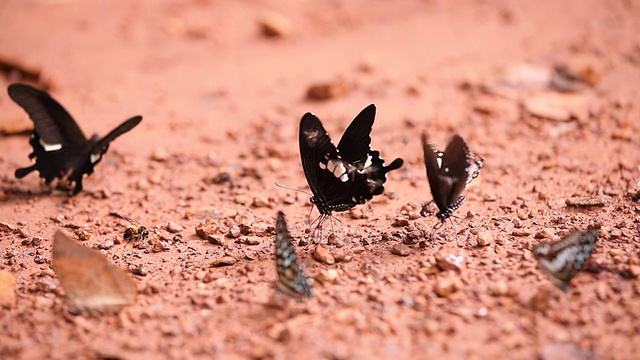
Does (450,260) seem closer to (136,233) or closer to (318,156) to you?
(318,156)

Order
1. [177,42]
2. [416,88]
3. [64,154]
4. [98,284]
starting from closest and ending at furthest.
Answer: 1. [98,284]
2. [64,154]
3. [416,88]
4. [177,42]

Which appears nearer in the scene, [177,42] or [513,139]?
[513,139]

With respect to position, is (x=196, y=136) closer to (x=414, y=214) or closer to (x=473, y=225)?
(x=414, y=214)

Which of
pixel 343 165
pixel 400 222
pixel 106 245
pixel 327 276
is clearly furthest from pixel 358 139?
pixel 106 245

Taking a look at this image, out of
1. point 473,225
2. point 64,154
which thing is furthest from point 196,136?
point 473,225

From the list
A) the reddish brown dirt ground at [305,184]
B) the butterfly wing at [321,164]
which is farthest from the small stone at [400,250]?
the butterfly wing at [321,164]

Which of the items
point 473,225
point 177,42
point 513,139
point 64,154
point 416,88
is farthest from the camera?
point 177,42
